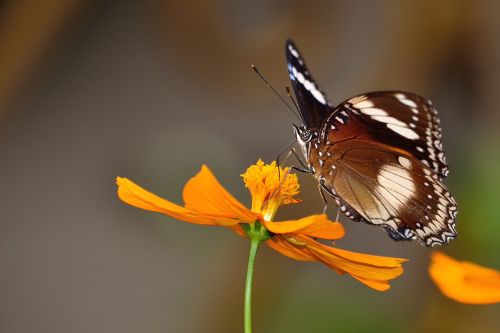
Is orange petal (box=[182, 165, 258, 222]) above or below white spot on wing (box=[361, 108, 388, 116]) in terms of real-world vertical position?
below

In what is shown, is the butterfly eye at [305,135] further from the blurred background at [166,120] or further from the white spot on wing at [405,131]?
the blurred background at [166,120]

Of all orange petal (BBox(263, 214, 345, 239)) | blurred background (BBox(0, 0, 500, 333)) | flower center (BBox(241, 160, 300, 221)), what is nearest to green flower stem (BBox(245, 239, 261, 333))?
orange petal (BBox(263, 214, 345, 239))

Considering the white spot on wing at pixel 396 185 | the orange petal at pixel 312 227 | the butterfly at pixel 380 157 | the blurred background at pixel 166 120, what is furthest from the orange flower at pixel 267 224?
the blurred background at pixel 166 120

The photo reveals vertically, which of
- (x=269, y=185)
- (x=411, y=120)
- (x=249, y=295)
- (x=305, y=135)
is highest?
(x=411, y=120)

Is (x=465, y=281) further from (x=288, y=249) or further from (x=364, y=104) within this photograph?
(x=364, y=104)

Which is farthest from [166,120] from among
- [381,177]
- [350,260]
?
[350,260]

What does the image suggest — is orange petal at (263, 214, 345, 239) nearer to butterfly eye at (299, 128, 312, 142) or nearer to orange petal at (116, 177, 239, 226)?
orange petal at (116, 177, 239, 226)

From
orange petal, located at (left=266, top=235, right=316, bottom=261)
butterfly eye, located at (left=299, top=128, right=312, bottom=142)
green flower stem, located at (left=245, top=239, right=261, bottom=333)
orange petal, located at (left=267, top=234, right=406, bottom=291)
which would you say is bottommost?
green flower stem, located at (left=245, top=239, right=261, bottom=333)
